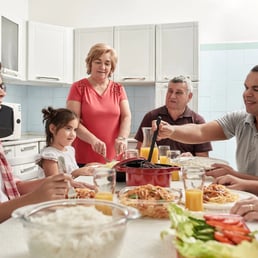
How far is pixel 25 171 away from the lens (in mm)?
3246

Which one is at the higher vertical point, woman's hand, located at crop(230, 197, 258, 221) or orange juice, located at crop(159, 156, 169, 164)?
orange juice, located at crop(159, 156, 169, 164)

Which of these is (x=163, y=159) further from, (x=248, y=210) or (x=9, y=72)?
(x=9, y=72)

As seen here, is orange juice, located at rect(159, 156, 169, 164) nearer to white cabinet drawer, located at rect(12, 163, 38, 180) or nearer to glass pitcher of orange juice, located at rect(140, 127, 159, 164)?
glass pitcher of orange juice, located at rect(140, 127, 159, 164)

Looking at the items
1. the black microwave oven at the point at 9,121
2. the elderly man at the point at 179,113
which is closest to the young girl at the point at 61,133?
the elderly man at the point at 179,113

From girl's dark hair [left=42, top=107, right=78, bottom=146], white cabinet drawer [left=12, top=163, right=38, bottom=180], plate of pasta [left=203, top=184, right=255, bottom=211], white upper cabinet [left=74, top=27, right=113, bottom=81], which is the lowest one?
white cabinet drawer [left=12, top=163, right=38, bottom=180]

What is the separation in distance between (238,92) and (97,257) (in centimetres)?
339

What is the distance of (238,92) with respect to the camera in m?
3.68

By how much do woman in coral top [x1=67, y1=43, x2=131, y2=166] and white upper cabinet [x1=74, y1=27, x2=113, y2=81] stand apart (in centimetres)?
140

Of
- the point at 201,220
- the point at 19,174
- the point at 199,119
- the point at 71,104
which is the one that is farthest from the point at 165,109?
the point at 201,220

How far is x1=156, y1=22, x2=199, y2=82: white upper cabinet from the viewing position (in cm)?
346

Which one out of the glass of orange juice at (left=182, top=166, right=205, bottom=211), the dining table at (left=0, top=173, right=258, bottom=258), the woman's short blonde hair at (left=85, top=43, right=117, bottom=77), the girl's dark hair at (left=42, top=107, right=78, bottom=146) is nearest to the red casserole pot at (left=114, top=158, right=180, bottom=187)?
the glass of orange juice at (left=182, top=166, right=205, bottom=211)

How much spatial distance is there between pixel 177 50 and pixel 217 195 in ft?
8.64

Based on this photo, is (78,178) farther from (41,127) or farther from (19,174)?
(41,127)

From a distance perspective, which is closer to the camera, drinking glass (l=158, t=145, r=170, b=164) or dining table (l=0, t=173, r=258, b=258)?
dining table (l=0, t=173, r=258, b=258)
